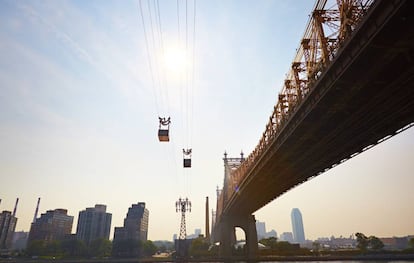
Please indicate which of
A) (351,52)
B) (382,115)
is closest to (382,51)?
(351,52)

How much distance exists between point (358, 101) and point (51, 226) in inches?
7665

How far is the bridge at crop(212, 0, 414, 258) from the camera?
1560 cm

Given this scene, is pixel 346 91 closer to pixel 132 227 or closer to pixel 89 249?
pixel 89 249

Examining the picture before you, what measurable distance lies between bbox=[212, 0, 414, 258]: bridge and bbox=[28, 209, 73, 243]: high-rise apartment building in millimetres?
153362

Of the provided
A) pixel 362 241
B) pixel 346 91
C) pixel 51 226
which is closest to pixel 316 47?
pixel 346 91

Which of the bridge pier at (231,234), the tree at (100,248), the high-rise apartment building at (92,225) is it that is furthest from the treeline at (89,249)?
the high-rise apartment building at (92,225)

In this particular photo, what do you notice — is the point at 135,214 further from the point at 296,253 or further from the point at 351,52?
the point at 351,52

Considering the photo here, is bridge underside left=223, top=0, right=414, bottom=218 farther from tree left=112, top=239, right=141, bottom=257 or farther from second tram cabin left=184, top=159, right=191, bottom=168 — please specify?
tree left=112, top=239, right=141, bottom=257

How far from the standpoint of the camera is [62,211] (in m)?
194

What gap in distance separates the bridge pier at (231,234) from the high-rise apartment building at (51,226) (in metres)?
109

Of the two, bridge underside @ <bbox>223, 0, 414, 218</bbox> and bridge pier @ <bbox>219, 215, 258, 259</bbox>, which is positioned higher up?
bridge underside @ <bbox>223, 0, 414, 218</bbox>

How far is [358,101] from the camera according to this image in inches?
883

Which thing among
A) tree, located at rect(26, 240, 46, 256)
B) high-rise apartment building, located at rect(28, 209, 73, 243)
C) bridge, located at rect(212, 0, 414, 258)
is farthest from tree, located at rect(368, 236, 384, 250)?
high-rise apartment building, located at rect(28, 209, 73, 243)

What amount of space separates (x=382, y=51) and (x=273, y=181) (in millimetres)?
36509
